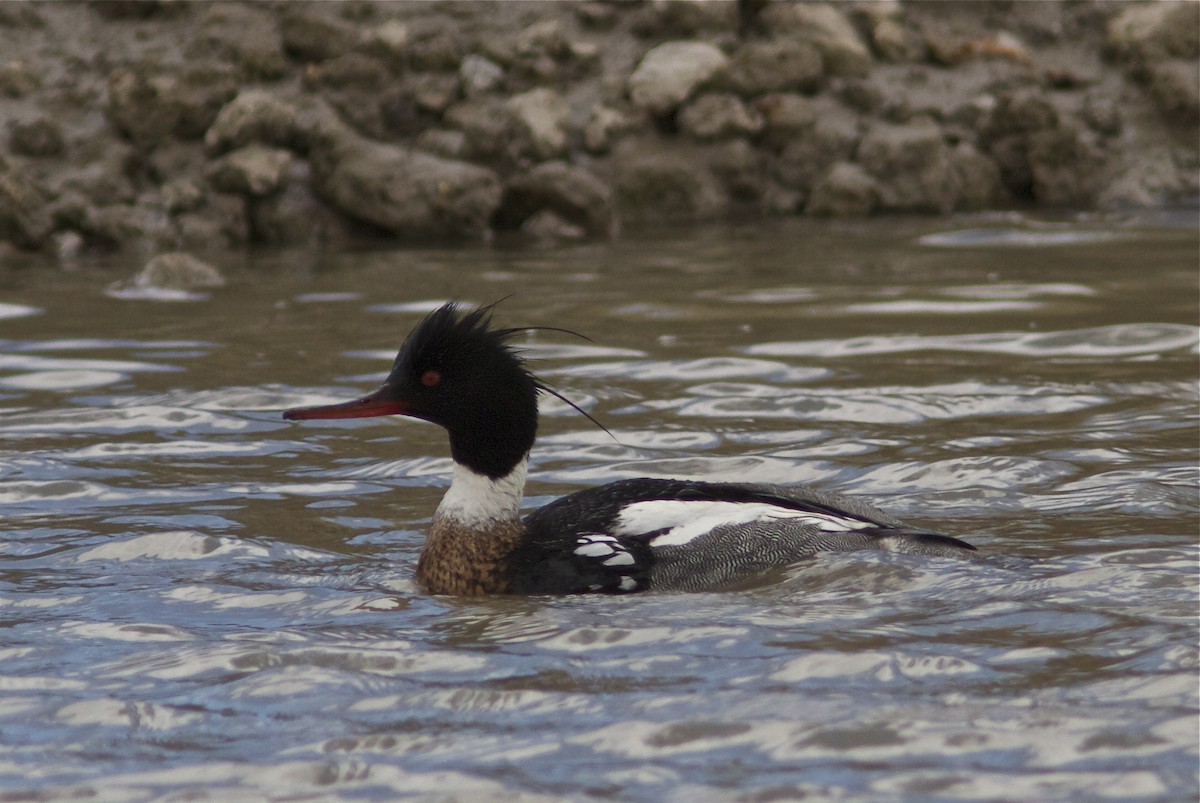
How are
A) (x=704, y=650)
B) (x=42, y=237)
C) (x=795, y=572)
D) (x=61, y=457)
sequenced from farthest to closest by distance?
1. (x=42, y=237)
2. (x=61, y=457)
3. (x=795, y=572)
4. (x=704, y=650)

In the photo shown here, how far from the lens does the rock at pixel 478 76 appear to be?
15484mm

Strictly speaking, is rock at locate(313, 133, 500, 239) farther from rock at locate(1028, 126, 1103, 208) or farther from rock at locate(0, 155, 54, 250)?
rock at locate(1028, 126, 1103, 208)

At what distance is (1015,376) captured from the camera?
363 inches

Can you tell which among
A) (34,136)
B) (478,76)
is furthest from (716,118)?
(34,136)

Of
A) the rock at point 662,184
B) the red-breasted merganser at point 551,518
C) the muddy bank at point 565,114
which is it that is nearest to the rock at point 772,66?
the muddy bank at point 565,114

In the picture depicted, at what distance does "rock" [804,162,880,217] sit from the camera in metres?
15.3

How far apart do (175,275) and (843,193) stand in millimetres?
6114

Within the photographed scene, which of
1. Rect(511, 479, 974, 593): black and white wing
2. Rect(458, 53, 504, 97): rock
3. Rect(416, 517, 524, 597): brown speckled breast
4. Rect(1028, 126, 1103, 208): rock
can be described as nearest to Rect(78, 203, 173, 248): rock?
Rect(458, 53, 504, 97): rock

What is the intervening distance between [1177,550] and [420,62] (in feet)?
36.4

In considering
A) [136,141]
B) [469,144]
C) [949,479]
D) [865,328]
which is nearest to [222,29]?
[136,141]

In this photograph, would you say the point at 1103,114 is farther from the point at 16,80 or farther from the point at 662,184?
the point at 16,80

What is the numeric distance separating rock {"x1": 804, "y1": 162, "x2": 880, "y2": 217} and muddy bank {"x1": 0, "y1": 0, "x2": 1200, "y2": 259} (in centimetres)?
2

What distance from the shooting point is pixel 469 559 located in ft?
19.1

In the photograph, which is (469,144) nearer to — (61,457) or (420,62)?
(420,62)
